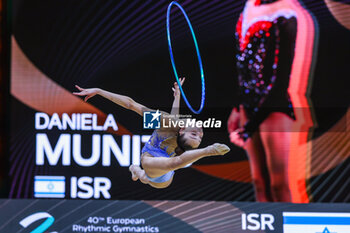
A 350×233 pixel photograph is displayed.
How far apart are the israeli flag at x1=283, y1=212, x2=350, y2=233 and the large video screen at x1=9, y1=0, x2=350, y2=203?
0.11 m

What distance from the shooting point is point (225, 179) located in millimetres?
3055

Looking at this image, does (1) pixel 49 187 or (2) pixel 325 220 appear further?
(1) pixel 49 187

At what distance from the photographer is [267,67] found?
9.92ft

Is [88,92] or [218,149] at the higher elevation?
[88,92]

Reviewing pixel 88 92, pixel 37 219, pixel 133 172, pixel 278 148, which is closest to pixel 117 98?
pixel 88 92

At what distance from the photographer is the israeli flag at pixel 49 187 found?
3100 millimetres

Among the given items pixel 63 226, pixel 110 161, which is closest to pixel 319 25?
pixel 110 161

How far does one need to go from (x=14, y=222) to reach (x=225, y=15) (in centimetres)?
202

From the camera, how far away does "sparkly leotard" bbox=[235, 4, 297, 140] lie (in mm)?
3012

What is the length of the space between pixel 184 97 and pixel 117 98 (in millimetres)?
457

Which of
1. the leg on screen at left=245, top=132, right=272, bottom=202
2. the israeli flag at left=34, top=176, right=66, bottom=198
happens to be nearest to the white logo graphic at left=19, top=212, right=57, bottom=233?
the israeli flag at left=34, top=176, right=66, bottom=198

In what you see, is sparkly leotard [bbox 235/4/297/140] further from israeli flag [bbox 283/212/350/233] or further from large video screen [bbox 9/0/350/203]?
israeli flag [bbox 283/212/350/233]

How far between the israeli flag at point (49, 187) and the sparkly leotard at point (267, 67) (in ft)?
4.23

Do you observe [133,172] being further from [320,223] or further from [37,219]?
[320,223]
